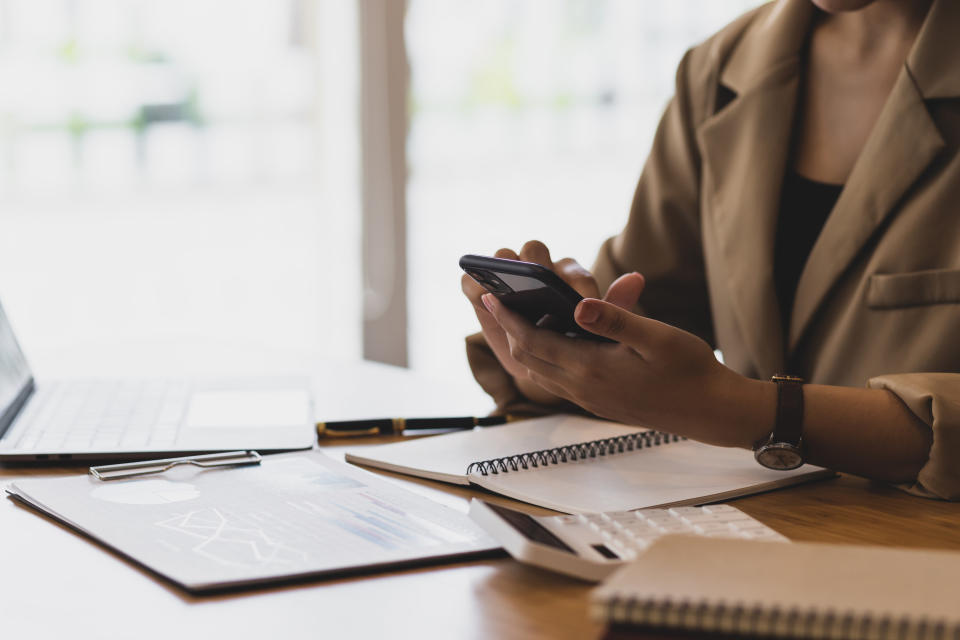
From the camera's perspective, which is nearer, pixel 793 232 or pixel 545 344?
pixel 545 344

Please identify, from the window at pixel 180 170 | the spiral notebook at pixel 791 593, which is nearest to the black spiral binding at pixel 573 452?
the spiral notebook at pixel 791 593

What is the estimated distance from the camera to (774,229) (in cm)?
131

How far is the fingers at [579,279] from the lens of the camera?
1103 mm

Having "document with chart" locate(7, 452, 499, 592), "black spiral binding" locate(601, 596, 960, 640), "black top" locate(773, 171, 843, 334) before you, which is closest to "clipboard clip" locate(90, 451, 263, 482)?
"document with chart" locate(7, 452, 499, 592)

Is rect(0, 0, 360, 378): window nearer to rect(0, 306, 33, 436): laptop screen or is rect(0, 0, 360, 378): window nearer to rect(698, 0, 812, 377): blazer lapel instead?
rect(0, 306, 33, 436): laptop screen

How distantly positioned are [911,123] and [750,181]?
8.4 inches

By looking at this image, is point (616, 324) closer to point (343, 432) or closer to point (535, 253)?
point (535, 253)

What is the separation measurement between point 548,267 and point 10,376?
0.60 meters

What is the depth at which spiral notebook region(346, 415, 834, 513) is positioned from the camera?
841mm

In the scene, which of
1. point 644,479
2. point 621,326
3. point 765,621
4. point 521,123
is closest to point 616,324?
point 621,326

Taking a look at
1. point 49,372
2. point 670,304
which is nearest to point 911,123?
point 670,304

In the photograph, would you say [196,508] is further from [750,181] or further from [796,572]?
[750,181]

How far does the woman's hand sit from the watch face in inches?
0.7

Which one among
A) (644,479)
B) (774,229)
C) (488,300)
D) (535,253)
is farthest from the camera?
(774,229)
